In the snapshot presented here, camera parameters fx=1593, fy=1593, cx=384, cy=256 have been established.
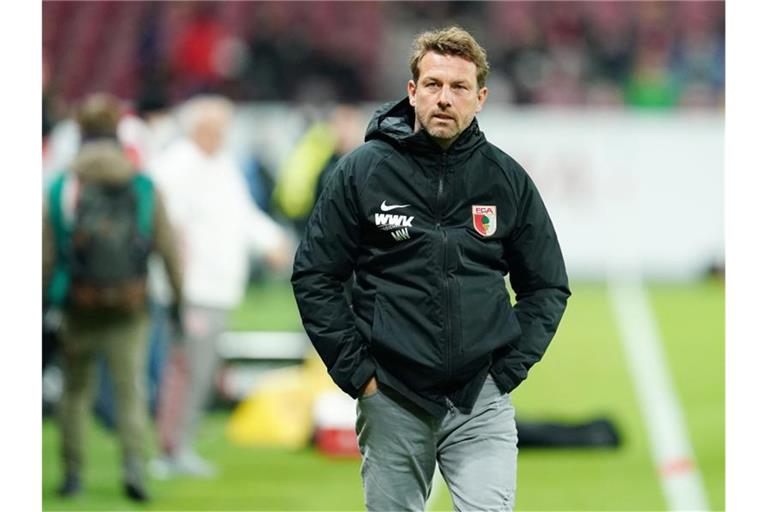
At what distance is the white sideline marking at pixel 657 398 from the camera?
9.37 meters

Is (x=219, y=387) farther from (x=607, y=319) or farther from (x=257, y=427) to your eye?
(x=607, y=319)

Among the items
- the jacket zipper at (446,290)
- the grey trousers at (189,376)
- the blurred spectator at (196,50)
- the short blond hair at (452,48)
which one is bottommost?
the grey trousers at (189,376)

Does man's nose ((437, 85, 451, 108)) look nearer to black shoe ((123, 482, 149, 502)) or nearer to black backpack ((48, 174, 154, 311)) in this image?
black backpack ((48, 174, 154, 311))

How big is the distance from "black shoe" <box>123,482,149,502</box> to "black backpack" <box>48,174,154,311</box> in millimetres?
997

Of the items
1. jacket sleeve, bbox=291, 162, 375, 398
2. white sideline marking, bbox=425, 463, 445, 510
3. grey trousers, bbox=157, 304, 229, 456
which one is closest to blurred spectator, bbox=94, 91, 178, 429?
grey trousers, bbox=157, 304, 229, 456

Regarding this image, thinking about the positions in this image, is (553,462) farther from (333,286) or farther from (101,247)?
(333,286)

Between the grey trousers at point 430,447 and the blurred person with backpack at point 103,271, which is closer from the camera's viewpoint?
the grey trousers at point 430,447

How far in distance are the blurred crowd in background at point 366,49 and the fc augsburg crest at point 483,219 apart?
1519 centimetres

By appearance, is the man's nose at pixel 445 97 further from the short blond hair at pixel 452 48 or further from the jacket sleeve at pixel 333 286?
the jacket sleeve at pixel 333 286

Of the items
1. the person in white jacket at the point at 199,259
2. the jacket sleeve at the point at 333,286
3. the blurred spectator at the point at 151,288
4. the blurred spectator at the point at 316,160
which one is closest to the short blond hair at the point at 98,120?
the person in white jacket at the point at 199,259

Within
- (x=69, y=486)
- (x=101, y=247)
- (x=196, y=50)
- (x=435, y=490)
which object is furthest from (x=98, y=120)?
(x=196, y=50)

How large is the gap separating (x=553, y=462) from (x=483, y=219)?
5331mm

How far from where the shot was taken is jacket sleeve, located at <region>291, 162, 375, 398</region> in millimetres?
5199

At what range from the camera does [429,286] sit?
5176mm
